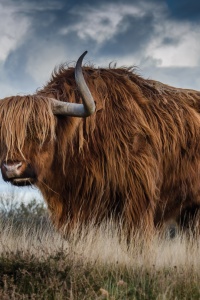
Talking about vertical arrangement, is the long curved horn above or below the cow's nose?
above

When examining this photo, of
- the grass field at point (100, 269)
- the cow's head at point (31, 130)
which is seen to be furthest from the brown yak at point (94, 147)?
the grass field at point (100, 269)

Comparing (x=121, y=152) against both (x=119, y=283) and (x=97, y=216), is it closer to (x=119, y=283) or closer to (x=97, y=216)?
(x=97, y=216)

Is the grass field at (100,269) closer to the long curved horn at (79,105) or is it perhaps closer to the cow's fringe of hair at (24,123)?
the cow's fringe of hair at (24,123)

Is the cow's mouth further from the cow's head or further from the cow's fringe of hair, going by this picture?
the cow's fringe of hair

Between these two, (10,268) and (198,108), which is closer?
(10,268)

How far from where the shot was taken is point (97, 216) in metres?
7.69

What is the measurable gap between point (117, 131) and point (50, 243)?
133 cm

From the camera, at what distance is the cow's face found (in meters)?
6.81

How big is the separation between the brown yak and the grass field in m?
0.33

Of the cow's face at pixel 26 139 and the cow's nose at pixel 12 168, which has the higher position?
the cow's face at pixel 26 139

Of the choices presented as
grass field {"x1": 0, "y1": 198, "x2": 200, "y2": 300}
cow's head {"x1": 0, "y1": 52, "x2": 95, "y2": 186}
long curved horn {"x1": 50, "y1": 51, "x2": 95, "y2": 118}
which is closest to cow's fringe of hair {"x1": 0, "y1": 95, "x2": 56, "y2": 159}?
cow's head {"x1": 0, "y1": 52, "x2": 95, "y2": 186}

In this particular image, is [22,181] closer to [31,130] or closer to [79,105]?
[31,130]

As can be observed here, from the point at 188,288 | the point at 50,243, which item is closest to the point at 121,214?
the point at 50,243

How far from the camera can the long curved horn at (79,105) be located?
703cm
